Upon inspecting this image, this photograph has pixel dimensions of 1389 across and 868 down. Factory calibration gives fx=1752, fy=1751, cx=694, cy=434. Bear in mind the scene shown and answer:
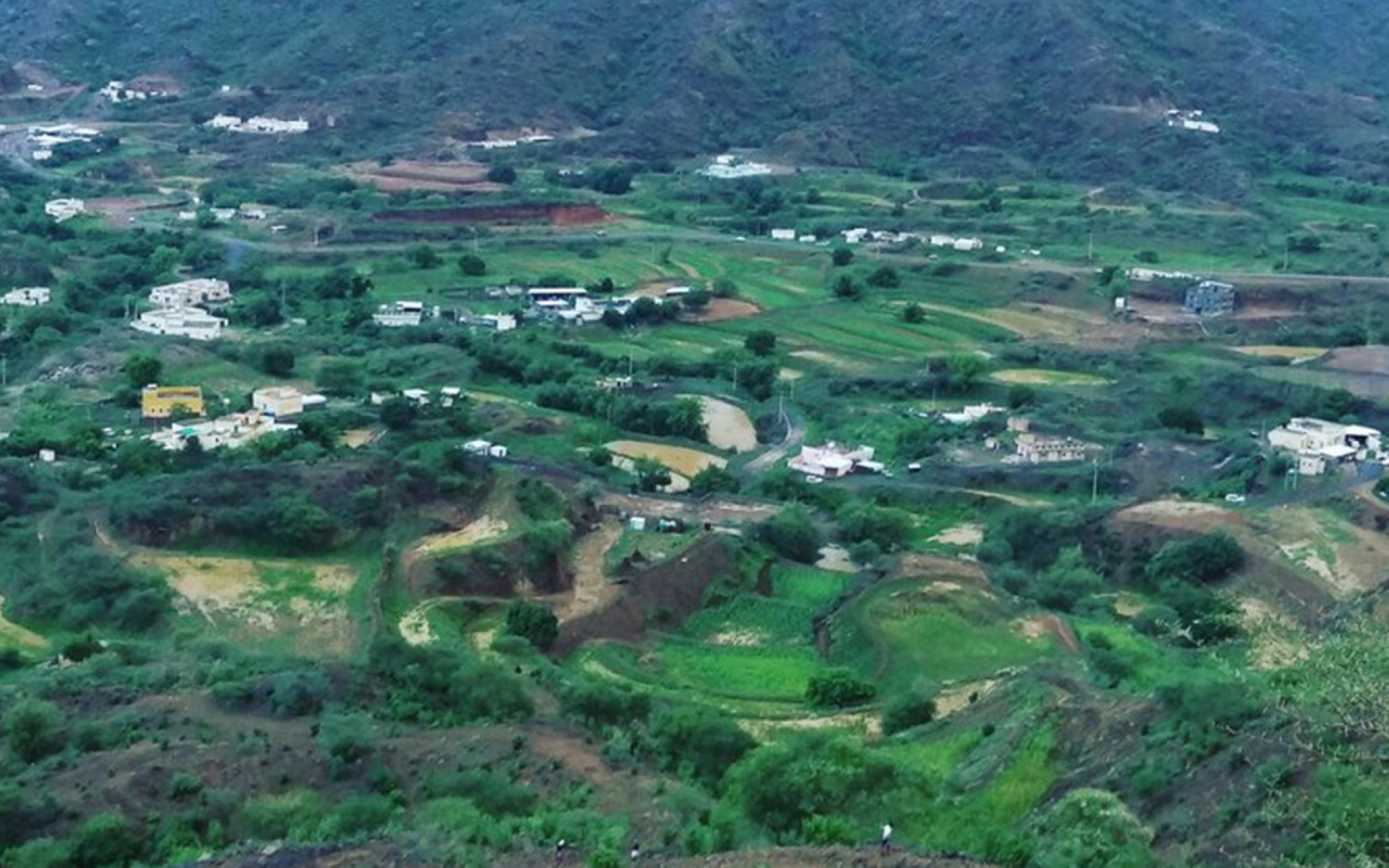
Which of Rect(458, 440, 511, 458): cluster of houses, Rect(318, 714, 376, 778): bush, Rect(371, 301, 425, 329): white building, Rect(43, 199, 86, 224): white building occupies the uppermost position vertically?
Rect(318, 714, 376, 778): bush

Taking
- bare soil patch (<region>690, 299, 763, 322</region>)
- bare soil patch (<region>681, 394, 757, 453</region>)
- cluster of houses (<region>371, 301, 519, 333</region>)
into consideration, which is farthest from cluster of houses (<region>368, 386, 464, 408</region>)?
bare soil patch (<region>690, 299, 763, 322</region>)

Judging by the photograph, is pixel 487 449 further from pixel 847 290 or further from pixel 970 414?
pixel 847 290

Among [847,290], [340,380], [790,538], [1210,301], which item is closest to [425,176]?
[847,290]

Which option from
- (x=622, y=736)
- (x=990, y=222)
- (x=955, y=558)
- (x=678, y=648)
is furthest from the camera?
(x=990, y=222)

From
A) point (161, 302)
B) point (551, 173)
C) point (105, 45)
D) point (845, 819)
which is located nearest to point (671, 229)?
point (551, 173)

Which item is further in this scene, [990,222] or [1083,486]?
[990,222]

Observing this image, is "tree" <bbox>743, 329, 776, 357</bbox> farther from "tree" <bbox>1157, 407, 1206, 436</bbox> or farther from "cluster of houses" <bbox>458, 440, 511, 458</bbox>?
"cluster of houses" <bbox>458, 440, 511, 458</bbox>

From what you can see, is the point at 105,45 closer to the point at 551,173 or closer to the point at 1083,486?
the point at 551,173
